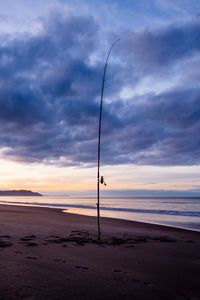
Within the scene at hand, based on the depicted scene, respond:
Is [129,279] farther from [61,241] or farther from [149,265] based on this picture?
[61,241]

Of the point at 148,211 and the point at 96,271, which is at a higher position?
the point at 148,211

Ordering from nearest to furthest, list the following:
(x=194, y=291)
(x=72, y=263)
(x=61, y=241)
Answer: (x=194, y=291) → (x=72, y=263) → (x=61, y=241)

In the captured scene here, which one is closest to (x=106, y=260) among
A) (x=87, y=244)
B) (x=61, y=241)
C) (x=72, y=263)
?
(x=72, y=263)

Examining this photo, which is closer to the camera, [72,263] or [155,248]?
[72,263]

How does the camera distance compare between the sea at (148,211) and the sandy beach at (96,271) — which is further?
the sea at (148,211)

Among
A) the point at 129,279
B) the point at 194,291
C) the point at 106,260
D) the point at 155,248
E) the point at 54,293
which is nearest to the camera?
the point at 54,293

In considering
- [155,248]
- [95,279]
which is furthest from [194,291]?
[155,248]

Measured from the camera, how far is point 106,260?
6902 millimetres

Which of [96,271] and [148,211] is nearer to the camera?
A: [96,271]

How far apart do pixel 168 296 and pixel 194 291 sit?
2.02 feet

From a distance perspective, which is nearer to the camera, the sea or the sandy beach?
the sandy beach

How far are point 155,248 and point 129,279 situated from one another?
156 inches

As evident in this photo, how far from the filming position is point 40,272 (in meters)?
5.42

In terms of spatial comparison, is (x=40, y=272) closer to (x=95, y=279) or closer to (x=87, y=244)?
(x=95, y=279)
